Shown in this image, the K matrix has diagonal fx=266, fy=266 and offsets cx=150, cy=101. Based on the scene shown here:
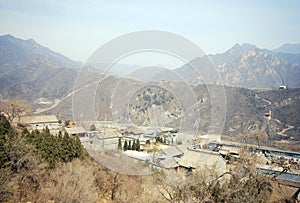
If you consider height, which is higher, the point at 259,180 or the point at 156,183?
the point at 259,180

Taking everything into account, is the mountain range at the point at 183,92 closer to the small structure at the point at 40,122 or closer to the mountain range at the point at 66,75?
the mountain range at the point at 66,75

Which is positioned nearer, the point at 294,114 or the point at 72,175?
the point at 72,175

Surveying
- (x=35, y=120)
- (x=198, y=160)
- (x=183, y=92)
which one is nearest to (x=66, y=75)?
(x=35, y=120)

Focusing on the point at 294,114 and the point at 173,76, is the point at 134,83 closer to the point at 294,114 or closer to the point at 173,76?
the point at 173,76

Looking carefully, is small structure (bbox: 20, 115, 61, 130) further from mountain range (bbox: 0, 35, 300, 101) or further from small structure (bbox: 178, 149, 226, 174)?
mountain range (bbox: 0, 35, 300, 101)

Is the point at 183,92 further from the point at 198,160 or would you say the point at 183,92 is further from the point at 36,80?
the point at 36,80

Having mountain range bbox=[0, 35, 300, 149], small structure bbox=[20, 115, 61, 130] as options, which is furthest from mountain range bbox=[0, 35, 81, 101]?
small structure bbox=[20, 115, 61, 130]

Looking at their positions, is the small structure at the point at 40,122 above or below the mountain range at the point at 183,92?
below

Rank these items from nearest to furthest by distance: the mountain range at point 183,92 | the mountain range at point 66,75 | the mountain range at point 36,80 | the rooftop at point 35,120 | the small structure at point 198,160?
the mountain range at point 183,92 → the small structure at point 198,160 → the rooftop at point 35,120 → the mountain range at point 36,80 → the mountain range at point 66,75

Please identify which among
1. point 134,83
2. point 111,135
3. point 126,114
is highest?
point 134,83

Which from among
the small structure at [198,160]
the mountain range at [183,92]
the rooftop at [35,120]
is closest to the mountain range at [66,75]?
the mountain range at [183,92]

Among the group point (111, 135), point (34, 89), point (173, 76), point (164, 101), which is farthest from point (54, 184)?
point (34, 89)
